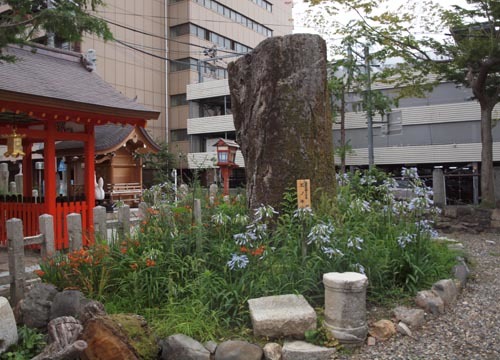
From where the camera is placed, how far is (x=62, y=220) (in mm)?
8750

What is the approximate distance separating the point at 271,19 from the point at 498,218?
4049 cm

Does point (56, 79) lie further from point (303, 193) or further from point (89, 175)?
point (303, 193)

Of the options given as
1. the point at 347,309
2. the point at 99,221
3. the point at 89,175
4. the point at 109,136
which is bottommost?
the point at 347,309

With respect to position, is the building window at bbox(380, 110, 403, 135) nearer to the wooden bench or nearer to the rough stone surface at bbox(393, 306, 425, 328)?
the wooden bench

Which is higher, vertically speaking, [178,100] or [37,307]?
[178,100]

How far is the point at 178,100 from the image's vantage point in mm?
39125

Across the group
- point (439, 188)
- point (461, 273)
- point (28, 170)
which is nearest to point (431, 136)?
point (439, 188)

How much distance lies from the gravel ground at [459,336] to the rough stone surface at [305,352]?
15 centimetres

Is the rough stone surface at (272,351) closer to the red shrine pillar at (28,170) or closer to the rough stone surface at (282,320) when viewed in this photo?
the rough stone surface at (282,320)

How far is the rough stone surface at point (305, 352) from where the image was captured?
372 centimetres

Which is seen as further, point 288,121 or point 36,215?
point 36,215

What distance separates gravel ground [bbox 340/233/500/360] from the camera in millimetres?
3852

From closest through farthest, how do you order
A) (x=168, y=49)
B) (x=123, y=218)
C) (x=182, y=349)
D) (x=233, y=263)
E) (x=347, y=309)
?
(x=182, y=349), (x=347, y=309), (x=233, y=263), (x=123, y=218), (x=168, y=49)

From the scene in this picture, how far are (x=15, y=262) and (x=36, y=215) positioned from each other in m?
4.06
